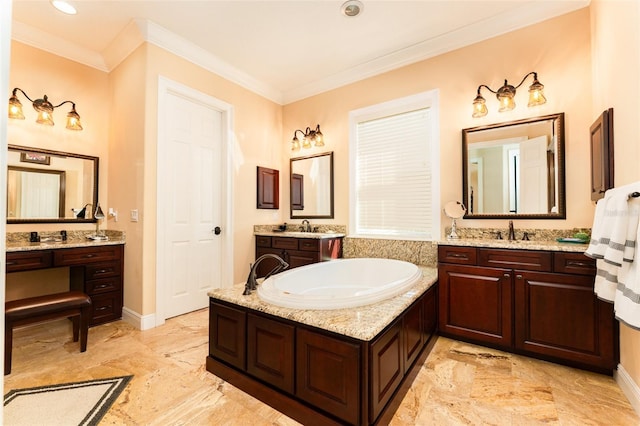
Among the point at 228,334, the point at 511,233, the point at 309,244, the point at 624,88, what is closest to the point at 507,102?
the point at 624,88

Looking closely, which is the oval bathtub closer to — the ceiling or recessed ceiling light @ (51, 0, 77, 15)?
the ceiling

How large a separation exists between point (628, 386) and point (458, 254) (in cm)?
122

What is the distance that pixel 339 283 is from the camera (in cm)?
298

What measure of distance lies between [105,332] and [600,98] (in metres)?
4.63

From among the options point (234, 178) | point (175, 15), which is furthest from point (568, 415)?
point (175, 15)

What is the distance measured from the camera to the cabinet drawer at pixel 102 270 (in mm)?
2875

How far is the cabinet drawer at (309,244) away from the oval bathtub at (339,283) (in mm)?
471

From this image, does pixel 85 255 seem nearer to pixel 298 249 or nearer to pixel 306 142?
pixel 298 249

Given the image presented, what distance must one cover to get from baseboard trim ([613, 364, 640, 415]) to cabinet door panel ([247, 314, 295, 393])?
1963mm

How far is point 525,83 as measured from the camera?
2656 millimetres

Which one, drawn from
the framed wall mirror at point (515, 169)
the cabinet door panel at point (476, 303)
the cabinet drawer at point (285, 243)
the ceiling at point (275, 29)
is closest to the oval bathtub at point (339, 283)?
the cabinet door panel at point (476, 303)

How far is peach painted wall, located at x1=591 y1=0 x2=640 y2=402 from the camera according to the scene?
65.1 inches

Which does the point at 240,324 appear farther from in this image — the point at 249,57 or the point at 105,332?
the point at 249,57

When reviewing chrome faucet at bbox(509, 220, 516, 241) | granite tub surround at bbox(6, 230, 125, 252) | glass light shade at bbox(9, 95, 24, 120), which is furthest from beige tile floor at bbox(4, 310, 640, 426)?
glass light shade at bbox(9, 95, 24, 120)
